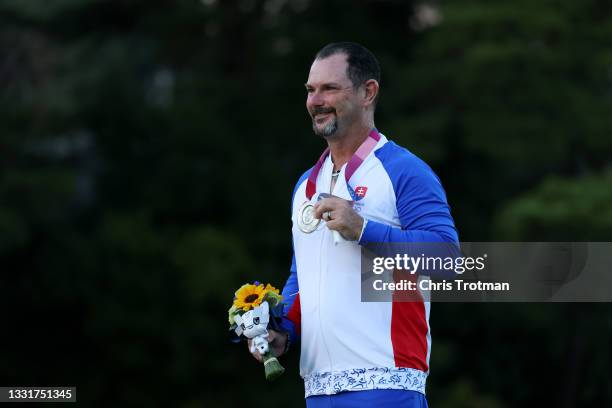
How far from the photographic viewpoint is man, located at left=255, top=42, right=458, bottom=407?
12.8ft

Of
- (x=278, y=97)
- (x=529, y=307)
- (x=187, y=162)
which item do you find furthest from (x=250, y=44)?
(x=529, y=307)

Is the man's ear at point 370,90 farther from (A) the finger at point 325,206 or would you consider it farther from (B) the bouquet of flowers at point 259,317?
(B) the bouquet of flowers at point 259,317

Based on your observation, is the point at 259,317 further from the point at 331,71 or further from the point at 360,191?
the point at 331,71

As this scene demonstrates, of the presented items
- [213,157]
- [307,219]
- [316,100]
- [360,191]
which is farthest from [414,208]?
[213,157]

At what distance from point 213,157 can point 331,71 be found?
47.1 ft

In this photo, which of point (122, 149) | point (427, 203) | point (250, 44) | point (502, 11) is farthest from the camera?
point (250, 44)

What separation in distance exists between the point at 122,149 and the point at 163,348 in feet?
10.4

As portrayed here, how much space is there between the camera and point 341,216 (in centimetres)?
381

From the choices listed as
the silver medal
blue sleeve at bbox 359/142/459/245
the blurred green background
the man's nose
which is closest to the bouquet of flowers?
the silver medal

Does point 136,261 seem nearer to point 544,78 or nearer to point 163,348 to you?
point 163,348

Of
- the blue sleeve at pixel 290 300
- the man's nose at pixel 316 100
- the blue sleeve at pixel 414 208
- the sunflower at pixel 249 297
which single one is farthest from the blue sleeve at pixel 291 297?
the blue sleeve at pixel 414 208

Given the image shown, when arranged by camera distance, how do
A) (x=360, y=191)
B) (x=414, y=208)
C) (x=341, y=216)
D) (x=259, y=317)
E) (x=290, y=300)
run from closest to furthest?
(x=341, y=216), (x=414, y=208), (x=360, y=191), (x=259, y=317), (x=290, y=300)

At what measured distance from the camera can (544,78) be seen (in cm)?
1797

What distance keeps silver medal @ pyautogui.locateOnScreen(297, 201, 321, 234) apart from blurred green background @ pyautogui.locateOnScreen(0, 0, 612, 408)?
11.9m
